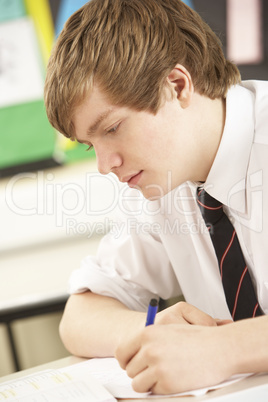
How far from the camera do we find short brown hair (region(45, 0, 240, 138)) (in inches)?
43.5

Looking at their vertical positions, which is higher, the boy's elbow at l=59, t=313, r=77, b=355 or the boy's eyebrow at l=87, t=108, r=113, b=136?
the boy's eyebrow at l=87, t=108, r=113, b=136

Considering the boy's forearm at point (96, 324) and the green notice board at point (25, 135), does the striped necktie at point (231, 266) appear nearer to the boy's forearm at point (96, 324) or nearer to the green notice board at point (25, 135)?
the boy's forearm at point (96, 324)

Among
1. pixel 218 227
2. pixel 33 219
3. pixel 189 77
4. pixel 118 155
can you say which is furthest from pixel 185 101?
pixel 33 219

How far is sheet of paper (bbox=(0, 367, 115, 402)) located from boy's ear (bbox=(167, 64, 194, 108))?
24.5 inches

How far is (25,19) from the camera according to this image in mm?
2590

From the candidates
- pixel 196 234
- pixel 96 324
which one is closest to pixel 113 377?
pixel 96 324

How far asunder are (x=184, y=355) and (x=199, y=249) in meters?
0.50

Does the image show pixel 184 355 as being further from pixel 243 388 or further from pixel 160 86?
pixel 160 86

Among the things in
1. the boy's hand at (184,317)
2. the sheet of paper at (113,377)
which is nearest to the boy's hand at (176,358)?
the sheet of paper at (113,377)

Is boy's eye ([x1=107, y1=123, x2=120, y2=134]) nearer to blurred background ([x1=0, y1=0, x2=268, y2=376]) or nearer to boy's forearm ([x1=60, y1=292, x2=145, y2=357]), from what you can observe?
boy's forearm ([x1=60, y1=292, x2=145, y2=357])

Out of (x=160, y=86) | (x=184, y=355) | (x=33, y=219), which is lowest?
(x=33, y=219)

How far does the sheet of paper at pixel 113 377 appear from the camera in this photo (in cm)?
88

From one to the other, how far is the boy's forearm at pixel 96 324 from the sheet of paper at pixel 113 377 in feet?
0.12

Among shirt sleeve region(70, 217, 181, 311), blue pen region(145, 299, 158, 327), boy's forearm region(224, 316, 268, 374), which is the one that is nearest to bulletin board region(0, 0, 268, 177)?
shirt sleeve region(70, 217, 181, 311)
